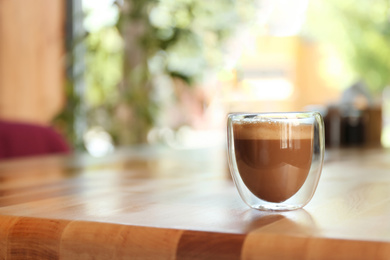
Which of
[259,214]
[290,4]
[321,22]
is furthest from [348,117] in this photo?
[321,22]

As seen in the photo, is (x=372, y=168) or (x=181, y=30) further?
(x=181, y=30)

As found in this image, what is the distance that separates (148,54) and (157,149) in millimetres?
1371

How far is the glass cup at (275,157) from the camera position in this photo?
67 centimetres

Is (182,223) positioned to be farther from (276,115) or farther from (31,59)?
(31,59)

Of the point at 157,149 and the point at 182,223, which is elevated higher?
the point at 182,223

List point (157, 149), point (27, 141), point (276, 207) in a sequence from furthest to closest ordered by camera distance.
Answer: point (157, 149) < point (27, 141) < point (276, 207)

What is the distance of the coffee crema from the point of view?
670 millimetres

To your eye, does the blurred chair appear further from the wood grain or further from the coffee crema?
the wood grain

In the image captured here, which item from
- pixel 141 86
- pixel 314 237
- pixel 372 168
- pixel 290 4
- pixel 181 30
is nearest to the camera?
pixel 314 237

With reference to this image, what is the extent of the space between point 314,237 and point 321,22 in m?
14.2

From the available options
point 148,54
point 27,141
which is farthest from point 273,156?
point 148,54

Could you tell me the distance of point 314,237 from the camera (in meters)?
0.49

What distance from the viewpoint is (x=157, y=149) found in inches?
90.0

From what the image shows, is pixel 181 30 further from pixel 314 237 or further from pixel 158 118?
pixel 314 237
